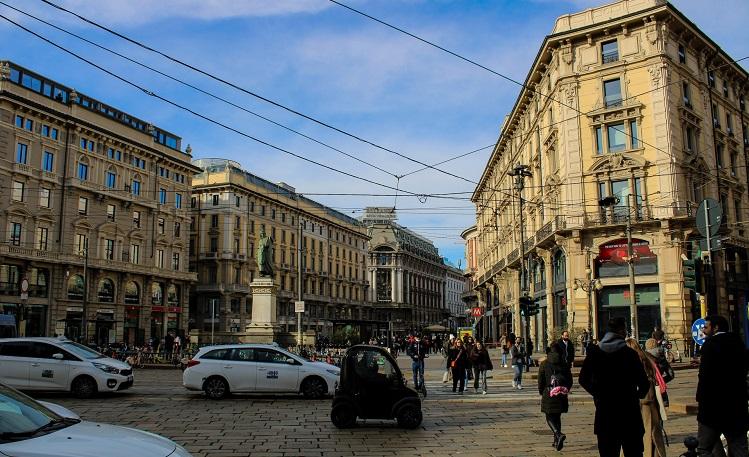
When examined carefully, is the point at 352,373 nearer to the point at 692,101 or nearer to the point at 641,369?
the point at 641,369

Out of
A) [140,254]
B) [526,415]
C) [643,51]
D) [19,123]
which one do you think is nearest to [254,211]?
[140,254]

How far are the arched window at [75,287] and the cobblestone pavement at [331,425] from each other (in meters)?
37.4

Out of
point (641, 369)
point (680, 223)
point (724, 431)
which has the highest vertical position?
point (680, 223)

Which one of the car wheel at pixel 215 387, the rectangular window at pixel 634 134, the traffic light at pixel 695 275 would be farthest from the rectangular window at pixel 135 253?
the traffic light at pixel 695 275

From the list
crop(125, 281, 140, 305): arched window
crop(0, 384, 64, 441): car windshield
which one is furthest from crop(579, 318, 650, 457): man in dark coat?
crop(125, 281, 140, 305): arched window

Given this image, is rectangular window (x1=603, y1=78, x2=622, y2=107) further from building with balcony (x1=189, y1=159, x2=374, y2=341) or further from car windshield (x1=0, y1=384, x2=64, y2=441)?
car windshield (x1=0, y1=384, x2=64, y2=441)

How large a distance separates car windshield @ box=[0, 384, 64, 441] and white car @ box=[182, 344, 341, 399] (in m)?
10.9

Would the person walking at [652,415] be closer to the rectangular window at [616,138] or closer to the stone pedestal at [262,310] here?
the stone pedestal at [262,310]

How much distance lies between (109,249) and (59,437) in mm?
55412

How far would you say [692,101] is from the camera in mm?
35500

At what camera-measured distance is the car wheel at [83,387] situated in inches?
626

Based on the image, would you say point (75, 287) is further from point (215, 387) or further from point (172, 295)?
point (215, 387)

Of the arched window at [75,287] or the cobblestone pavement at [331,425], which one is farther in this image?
the arched window at [75,287]

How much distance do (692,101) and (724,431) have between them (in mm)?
34179
